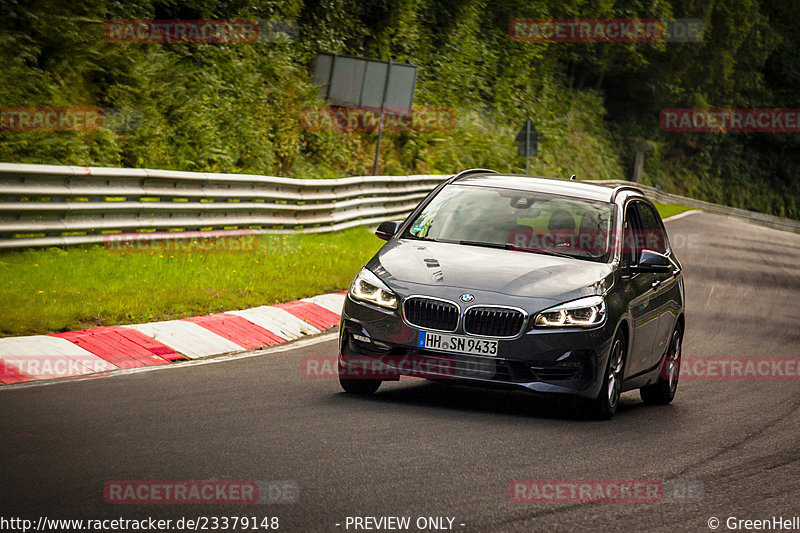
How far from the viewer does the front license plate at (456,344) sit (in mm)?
7664

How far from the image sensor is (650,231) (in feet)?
33.1

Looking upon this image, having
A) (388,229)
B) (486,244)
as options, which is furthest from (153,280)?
(486,244)

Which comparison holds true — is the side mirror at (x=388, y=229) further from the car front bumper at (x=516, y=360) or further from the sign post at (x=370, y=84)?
the sign post at (x=370, y=84)

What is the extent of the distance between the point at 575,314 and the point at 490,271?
677 millimetres

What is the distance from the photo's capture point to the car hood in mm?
7852

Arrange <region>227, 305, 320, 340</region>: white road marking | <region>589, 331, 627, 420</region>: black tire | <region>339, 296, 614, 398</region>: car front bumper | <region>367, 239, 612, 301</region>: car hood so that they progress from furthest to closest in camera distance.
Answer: <region>227, 305, 320, 340</region>: white road marking
<region>589, 331, 627, 420</region>: black tire
<region>367, 239, 612, 301</region>: car hood
<region>339, 296, 614, 398</region>: car front bumper

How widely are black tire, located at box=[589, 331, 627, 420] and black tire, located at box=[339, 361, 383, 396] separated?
1.58 m

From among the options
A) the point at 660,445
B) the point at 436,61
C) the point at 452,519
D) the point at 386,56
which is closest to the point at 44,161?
the point at 660,445

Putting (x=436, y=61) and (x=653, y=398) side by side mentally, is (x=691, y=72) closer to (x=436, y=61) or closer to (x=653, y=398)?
(x=436, y=61)

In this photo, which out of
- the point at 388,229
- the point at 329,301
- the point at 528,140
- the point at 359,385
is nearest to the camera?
the point at 359,385

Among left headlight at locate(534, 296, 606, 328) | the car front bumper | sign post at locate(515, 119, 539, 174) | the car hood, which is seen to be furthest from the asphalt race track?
sign post at locate(515, 119, 539, 174)

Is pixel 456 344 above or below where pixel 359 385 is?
above

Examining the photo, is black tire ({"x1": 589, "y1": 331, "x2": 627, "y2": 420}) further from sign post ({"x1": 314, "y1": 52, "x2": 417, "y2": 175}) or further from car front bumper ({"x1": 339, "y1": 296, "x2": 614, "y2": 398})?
sign post ({"x1": 314, "y1": 52, "x2": 417, "y2": 175})

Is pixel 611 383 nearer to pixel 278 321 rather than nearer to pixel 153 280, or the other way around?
pixel 278 321
